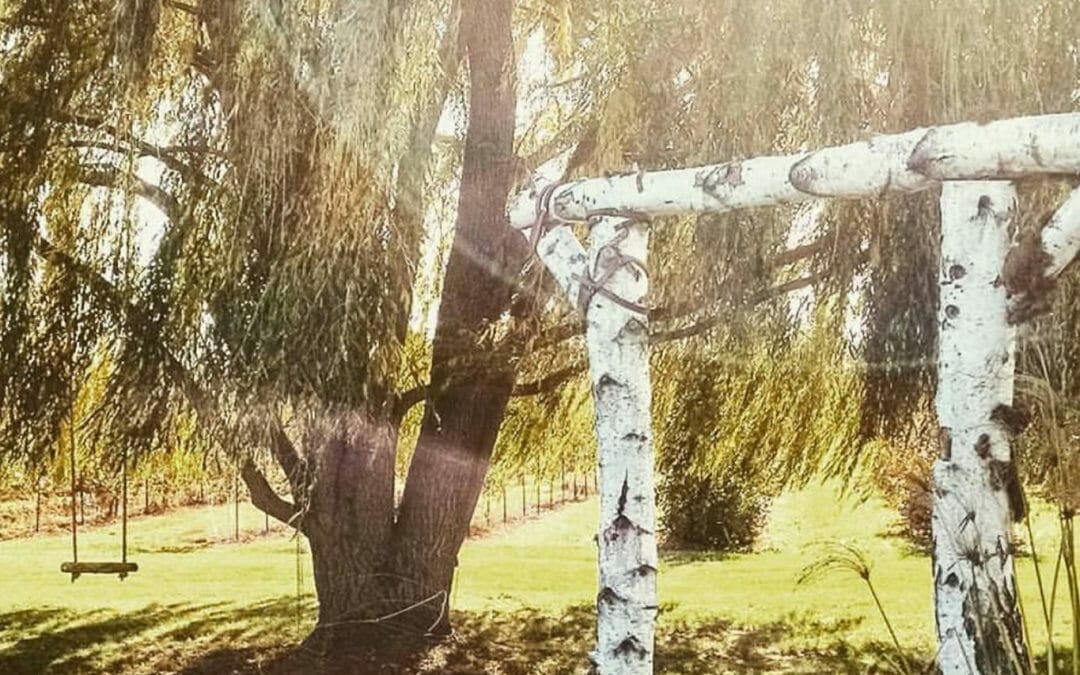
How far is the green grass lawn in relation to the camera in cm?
627

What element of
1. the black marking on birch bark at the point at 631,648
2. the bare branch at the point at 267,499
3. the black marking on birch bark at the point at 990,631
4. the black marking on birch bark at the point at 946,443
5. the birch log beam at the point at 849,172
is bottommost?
the black marking on birch bark at the point at 631,648

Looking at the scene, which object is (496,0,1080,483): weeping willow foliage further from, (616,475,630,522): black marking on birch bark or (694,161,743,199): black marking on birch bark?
(616,475,630,522): black marking on birch bark

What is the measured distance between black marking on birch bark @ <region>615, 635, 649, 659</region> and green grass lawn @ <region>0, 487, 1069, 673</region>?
3500 mm

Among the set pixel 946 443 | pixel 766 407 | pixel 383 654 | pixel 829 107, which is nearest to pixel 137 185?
pixel 383 654

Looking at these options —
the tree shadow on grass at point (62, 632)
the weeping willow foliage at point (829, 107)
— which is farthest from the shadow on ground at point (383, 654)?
the weeping willow foliage at point (829, 107)

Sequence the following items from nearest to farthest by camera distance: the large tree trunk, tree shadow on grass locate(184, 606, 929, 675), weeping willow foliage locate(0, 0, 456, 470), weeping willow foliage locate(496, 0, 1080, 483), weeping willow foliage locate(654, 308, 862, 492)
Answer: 1. weeping willow foliage locate(496, 0, 1080, 483)
2. weeping willow foliage locate(0, 0, 456, 470)
3. weeping willow foliage locate(654, 308, 862, 492)
4. the large tree trunk
5. tree shadow on grass locate(184, 606, 929, 675)

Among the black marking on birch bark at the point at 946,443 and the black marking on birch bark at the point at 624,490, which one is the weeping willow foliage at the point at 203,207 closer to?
the black marking on birch bark at the point at 624,490

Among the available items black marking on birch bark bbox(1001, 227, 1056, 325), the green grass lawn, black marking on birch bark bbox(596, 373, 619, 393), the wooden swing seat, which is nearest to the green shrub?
the green grass lawn

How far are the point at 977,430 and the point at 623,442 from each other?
70 cm

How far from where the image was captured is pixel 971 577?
6.54 feet

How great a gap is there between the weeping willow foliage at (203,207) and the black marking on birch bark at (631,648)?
2.21 m

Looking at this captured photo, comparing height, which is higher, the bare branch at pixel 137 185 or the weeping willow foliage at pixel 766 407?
the bare branch at pixel 137 185

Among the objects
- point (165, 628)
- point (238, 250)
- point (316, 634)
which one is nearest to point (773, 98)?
point (238, 250)

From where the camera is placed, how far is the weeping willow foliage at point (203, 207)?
432 cm
